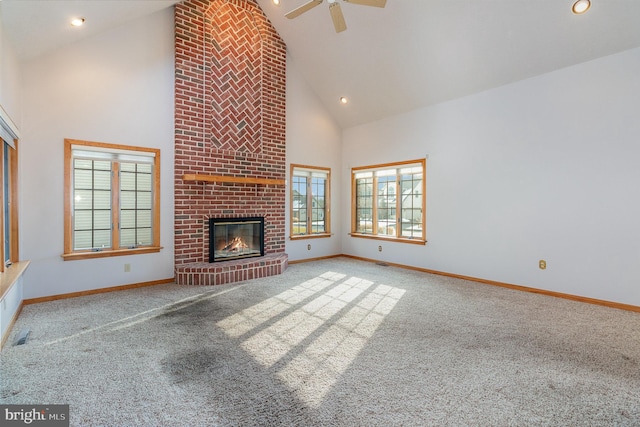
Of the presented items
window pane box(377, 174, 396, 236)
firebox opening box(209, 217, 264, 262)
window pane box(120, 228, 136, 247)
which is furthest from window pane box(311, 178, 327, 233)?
window pane box(120, 228, 136, 247)

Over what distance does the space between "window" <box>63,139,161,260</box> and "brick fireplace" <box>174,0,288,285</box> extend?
0.40 m

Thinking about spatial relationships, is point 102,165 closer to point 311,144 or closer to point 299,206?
point 299,206

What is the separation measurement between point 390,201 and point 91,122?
16.9 ft

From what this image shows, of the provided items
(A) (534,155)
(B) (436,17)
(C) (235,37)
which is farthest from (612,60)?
(C) (235,37)

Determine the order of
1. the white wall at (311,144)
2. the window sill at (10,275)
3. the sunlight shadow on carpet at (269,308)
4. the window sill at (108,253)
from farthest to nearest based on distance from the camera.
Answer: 1. the white wall at (311,144)
2. the window sill at (108,253)
3. the sunlight shadow on carpet at (269,308)
4. the window sill at (10,275)

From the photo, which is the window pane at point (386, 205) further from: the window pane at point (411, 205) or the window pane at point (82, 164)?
the window pane at point (82, 164)

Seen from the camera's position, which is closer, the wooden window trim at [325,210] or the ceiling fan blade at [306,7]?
the ceiling fan blade at [306,7]

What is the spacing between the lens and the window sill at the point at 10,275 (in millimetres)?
2785

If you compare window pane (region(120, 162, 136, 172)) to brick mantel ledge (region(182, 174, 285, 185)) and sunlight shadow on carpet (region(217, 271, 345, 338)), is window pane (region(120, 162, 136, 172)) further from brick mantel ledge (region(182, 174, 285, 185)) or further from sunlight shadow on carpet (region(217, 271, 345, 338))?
sunlight shadow on carpet (region(217, 271, 345, 338))

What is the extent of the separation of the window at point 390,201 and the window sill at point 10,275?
17.9 ft

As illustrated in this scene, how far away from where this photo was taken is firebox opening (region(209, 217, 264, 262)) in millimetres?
5293

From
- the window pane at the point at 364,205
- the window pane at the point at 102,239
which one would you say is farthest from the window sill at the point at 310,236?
the window pane at the point at 102,239

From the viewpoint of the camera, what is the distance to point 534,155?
448 cm

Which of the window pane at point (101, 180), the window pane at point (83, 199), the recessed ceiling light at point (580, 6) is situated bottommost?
the window pane at point (83, 199)
